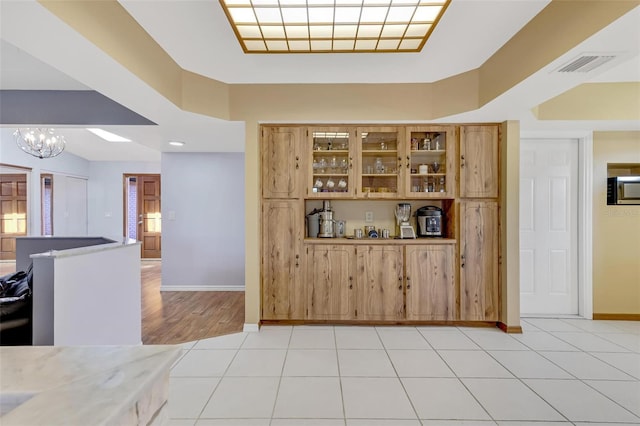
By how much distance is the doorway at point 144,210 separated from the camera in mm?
7461

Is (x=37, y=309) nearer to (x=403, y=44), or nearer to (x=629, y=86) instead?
(x=403, y=44)

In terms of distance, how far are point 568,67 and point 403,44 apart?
3.80ft

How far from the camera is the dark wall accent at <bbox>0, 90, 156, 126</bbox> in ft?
10.6

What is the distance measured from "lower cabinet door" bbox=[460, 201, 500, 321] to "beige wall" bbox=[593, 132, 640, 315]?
134 centimetres

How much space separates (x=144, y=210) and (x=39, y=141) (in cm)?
302

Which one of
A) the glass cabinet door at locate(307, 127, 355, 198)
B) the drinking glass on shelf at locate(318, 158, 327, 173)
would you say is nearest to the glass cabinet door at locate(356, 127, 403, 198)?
the glass cabinet door at locate(307, 127, 355, 198)

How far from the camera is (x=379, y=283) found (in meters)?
3.35

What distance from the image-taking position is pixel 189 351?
278 centimetres

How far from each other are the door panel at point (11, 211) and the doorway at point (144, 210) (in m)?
2.08

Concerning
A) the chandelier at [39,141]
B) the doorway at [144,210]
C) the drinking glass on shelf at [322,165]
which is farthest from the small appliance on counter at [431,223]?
the doorway at [144,210]

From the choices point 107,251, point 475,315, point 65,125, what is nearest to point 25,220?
point 65,125

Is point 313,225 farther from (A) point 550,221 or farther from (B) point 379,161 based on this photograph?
(A) point 550,221

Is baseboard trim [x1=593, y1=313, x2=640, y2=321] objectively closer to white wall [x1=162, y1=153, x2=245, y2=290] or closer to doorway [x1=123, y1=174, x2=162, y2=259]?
white wall [x1=162, y1=153, x2=245, y2=290]

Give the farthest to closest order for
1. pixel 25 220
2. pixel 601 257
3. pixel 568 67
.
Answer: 1. pixel 25 220
2. pixel 601 257
3. pixel 568 67
